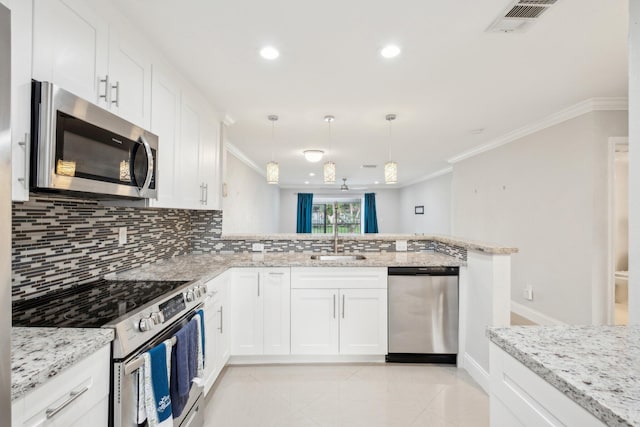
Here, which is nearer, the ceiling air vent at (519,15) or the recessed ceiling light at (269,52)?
the ceiling air vent at (519,15)

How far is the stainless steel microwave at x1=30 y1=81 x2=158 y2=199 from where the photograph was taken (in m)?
1.05

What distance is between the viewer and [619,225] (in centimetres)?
392

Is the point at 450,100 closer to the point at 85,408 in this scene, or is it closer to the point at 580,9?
the point at 580,9

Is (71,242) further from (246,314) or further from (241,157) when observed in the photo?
(241,157)

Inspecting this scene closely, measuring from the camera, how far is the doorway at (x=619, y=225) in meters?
2.97

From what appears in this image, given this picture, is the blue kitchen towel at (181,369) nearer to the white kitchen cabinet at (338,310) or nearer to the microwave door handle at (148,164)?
the microwave door handle at (148,164)

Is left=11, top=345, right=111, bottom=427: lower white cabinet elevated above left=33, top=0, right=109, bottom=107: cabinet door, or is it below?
below

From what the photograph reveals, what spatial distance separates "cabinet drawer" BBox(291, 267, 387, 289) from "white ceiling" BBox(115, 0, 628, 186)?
1576 millimetres

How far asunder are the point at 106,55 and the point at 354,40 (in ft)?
4.46

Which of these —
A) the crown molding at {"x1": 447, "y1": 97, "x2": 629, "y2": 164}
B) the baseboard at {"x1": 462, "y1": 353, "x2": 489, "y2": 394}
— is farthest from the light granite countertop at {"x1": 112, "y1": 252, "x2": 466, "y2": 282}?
the crown molding at {"x1": 447, "y1": 97, "x2": 629, "y2": 164}

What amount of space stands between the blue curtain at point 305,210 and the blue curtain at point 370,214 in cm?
200

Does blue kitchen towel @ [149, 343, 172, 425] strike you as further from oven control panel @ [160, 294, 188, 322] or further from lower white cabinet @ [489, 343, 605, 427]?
lower white cabinet @ [489, 343, 605, 427]

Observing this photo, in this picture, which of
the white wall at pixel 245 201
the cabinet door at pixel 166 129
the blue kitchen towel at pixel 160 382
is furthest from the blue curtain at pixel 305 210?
the blue kitchen towel at pixel 160 382

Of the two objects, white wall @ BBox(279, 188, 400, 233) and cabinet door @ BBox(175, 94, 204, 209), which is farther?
white wall @ BBox(279, 188, 400, 233)
